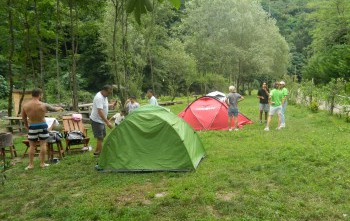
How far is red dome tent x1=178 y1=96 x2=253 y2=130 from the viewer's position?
1200 centimetres

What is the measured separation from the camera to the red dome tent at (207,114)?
1200cm

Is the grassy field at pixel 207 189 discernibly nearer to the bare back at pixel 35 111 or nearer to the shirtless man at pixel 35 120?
the shirtless man at pixel 35 120

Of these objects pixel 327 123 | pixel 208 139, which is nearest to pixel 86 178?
pixel 208 139

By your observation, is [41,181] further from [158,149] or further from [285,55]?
[285,55]

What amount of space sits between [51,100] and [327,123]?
62.1 ft

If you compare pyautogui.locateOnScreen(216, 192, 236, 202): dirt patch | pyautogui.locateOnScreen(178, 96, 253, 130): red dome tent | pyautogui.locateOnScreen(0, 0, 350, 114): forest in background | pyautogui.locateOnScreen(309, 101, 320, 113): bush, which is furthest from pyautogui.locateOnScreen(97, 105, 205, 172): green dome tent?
pyautogui.locateOnScreen(0, 0, 350, 114): forest in background

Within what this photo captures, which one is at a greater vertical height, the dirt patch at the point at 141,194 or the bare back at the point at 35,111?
the bare back at the point at 35,111

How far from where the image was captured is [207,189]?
555 cm

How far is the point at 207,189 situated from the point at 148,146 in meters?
1.83

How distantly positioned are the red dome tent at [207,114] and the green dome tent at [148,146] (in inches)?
193

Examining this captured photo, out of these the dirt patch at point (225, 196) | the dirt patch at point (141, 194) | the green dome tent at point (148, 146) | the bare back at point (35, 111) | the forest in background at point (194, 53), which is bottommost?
the dirt patch at point (141, 194)

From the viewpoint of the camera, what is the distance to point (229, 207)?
15.8 ft

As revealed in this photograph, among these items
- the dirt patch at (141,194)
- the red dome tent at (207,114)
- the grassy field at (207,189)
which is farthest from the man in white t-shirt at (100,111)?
the red dome tent at (207,114)

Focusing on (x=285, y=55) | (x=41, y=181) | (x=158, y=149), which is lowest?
(x=41, y=181)
